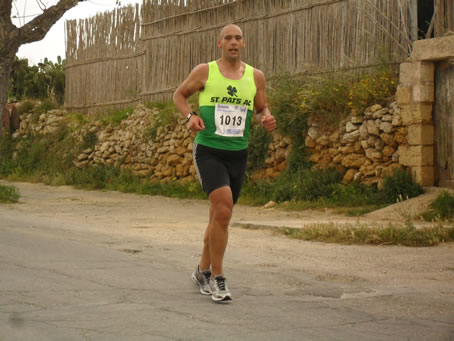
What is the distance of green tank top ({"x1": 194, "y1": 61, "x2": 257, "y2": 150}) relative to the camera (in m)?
5.65

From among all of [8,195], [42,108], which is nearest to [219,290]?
[8,195]

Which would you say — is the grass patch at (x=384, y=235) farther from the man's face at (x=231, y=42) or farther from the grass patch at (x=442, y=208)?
the man's face at (x=231, y=42)

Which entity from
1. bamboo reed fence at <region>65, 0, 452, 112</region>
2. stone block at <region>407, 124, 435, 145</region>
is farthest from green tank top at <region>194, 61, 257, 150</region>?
bamboo reed fence at <region>65, 0, 452, 112</region>

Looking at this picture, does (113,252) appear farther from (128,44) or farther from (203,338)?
(128,44)

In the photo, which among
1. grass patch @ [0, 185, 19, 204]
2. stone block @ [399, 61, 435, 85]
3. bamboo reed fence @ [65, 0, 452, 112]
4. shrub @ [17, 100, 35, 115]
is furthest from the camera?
shrub @ [17, 100, 35, 115]

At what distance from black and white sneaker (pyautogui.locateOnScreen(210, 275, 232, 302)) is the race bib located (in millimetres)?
1068

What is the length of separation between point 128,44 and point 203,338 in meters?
17.0

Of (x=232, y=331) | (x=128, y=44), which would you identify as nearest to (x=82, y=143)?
(x=128, y=44)

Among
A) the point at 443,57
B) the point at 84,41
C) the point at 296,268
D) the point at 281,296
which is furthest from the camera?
the point at 84,41

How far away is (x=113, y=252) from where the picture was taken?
7941 millimetres

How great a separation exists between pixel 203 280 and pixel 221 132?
117 centimetres

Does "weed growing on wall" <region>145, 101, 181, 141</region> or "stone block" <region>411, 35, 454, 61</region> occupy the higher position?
"stone block" <region>411, 35, 454, 61</region>

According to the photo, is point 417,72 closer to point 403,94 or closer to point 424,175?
point 403,94

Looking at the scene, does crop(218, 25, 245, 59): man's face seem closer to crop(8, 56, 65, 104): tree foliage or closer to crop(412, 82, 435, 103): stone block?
crop(412, 82, 435, 103): stone block
